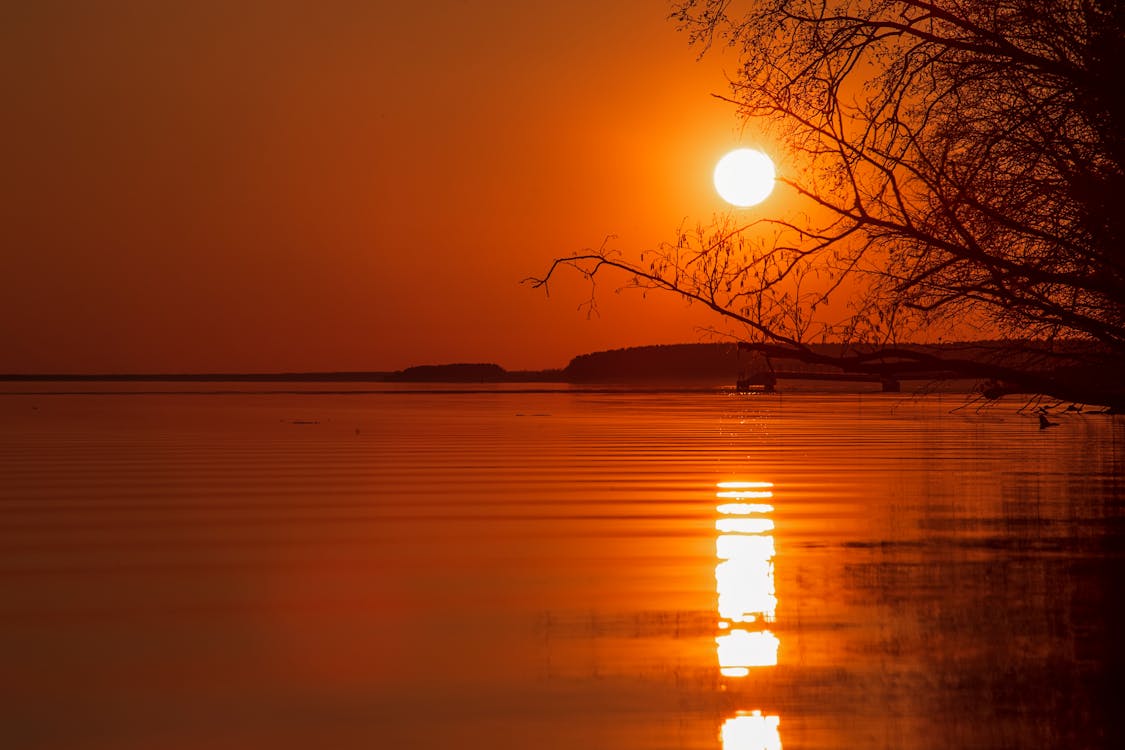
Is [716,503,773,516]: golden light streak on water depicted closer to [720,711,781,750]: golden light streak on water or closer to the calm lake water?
the calm lake water

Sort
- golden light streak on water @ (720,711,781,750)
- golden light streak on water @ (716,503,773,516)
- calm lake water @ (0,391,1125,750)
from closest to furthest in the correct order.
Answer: golden light streak on water @ (720,711,781,750), calm lake water @ (0,391,1125,750), golden light streak on water @ (716,503,773,516)

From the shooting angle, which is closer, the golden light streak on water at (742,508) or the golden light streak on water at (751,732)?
the golden light streak on water at (751,732)

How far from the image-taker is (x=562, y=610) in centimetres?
952

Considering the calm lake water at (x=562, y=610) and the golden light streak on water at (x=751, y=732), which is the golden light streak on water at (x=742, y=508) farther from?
the golden light streak on water at (x=751, y=732)

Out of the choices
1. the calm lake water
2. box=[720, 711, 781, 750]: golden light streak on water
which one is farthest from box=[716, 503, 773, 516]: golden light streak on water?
box=[720, 711, 781, 750]: golden light streak on water

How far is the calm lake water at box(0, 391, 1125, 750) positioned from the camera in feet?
21.8

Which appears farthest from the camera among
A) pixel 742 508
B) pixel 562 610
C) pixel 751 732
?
pixel 742 508

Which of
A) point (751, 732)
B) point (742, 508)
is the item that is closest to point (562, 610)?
point (751, 732)

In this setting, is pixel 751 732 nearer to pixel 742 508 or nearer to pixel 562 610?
pixel 562 610

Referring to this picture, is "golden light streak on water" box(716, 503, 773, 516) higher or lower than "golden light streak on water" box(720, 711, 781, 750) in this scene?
higher

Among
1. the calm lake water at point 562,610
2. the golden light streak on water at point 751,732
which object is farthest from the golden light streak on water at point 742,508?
the golden light streak on water at point 751,732

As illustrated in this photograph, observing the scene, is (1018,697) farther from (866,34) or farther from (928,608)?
(866,34)

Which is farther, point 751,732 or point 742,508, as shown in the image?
point 742,508

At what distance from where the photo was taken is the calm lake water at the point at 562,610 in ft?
21.8
